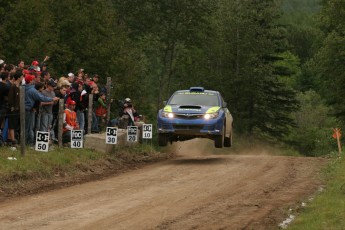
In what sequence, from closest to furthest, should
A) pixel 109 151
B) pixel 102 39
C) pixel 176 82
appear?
pixel 109 151, pixel 102 39, pixel 176 82

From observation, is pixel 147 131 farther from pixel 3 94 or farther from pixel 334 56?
pixel 334 56

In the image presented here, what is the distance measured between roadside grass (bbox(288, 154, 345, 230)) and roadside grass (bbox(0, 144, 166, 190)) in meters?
6.08

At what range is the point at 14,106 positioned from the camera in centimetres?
1731

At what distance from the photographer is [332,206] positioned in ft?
42.5

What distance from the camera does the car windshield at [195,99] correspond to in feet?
74.4

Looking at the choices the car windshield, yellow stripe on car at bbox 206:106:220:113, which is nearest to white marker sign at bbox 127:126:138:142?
the car windshield

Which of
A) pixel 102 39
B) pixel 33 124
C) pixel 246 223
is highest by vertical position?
pixel 102 39

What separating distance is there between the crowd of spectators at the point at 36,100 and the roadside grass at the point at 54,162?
68cm

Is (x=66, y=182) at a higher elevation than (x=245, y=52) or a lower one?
lower

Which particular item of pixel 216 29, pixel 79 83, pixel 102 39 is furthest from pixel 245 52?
pixel 79 83

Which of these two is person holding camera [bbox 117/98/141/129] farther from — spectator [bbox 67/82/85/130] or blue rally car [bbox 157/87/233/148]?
spectator [bbox 67/82/85/130]

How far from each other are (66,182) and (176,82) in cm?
5103

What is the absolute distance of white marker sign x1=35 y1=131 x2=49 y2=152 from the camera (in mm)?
17422

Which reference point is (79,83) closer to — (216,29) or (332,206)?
(332,206)
